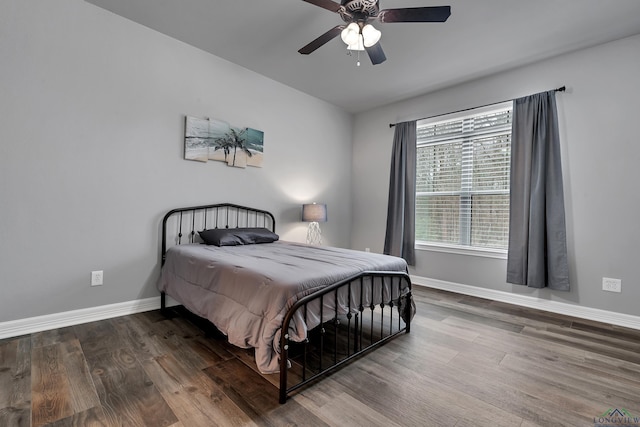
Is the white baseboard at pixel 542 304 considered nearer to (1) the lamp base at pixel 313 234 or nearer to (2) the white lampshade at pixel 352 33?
(1) the lamp base at pixel 313 234

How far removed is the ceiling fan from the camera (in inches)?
76.5

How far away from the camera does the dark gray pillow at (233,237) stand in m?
2.96

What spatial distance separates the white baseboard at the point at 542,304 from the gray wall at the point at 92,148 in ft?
9.72

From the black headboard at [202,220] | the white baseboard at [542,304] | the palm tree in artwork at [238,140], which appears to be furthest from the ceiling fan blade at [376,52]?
the white baseboard at [542,304]

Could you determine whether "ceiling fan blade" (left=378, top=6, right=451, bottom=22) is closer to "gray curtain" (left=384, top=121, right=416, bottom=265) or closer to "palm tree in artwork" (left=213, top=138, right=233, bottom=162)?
"palm tree in artwork" (left=213, top=138, right=233, bottom=162)

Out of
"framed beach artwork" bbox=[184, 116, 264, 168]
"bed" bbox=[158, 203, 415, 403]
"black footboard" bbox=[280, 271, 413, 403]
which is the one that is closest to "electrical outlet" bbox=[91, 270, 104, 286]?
"bed" bbox=[158, 203, 415, 403]

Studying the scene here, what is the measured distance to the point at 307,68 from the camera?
356 centimetres

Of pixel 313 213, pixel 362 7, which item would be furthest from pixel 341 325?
pixel 362 7

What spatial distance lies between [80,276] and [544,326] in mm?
4170

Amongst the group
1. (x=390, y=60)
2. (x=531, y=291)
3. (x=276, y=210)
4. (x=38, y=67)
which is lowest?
(x=531, y=291)

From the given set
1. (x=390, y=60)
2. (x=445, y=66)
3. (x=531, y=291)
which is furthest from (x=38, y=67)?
(x=531, y=291)

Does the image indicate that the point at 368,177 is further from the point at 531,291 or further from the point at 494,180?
the point at 531,291

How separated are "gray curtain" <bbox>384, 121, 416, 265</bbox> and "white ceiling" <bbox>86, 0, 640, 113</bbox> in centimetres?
80

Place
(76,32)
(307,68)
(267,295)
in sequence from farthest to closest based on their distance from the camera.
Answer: (307,68) < (76,32) < (267,295)
